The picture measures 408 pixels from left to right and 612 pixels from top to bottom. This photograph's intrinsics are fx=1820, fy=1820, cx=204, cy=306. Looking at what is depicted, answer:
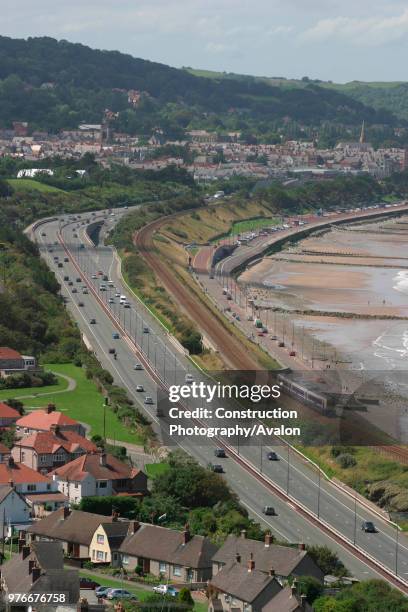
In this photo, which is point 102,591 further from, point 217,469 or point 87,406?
point 87,406

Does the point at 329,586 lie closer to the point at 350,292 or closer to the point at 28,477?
the point at 28,477

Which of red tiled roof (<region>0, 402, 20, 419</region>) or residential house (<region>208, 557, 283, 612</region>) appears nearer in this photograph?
residential house (<region>208, 557, 283, 612</region>)

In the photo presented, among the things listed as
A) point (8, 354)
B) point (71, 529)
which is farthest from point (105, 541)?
point (8, 354)

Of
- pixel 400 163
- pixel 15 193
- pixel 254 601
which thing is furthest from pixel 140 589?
pixel 400 163

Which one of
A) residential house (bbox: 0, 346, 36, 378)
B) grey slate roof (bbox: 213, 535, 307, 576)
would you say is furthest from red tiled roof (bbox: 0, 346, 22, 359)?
grey slate roof (bbox: 213, 535, 307, 576)

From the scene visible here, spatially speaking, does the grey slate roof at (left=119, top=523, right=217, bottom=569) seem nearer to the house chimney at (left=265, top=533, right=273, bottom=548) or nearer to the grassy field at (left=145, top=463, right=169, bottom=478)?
the house chimney at (left=265, top=533, right=273, bottom=548)

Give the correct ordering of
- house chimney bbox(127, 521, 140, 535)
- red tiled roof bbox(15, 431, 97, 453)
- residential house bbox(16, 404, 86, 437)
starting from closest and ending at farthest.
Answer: house chimney bbox(127, 521, 140, 535), red tiled roof bbox(15, 431, 97, 453), residential house bbox(16, 404, 86, 437)

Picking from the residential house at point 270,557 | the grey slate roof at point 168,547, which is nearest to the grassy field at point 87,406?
the grey slate roof at point 168,547
